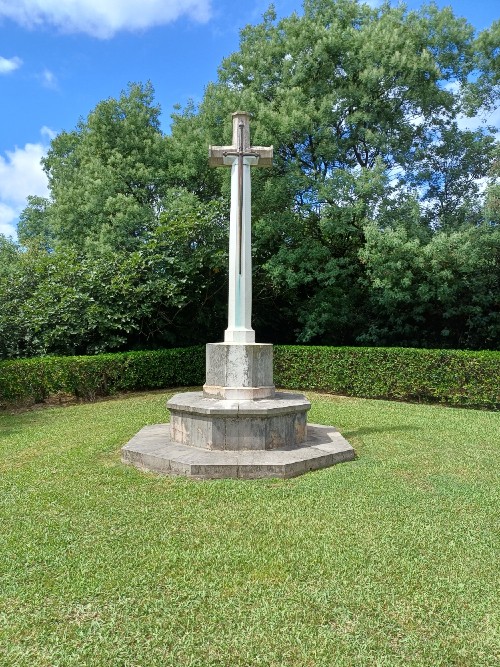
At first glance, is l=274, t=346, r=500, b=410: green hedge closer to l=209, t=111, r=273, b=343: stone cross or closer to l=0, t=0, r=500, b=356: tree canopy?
l=0, t=0, r=500, b=356: tree canopy

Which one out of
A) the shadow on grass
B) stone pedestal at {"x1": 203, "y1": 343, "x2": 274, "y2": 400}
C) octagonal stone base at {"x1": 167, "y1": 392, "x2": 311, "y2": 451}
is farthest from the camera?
the shadow on grass

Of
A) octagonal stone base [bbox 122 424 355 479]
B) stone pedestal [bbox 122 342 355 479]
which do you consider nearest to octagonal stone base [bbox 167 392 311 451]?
stone pedestal [bbox 122 342 355 479]

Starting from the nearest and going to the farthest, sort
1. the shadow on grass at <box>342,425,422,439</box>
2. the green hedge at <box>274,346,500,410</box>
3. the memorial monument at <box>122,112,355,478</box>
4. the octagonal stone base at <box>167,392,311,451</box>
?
the memorial monument at <box>122,112,355,478</box> → the octagonal stone base at <box>167,392,311,451</box> → the shadow on grass at <box>342,425,422,439</box> → the green hedge at <box>274,346,500,410</box>

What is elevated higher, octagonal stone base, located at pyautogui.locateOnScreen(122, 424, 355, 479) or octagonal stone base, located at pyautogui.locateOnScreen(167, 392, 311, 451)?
octagonal stone base, located at pyautogui.locateOnScreen(167, 392, 311, 451)

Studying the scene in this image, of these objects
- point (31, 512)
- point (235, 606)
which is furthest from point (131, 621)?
point (31, 512)

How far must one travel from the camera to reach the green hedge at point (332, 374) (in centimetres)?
1129

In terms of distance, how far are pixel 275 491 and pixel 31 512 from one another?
229cm

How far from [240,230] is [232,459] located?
3.34m

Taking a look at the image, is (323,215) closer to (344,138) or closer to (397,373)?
(344,138)

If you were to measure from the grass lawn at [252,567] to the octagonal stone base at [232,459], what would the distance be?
7.0 inches

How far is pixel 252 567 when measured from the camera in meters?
3.29

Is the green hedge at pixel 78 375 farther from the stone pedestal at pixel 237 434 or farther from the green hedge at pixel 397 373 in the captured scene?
the stone pedestal at pixel 237 434

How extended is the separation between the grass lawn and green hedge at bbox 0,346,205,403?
5991mm

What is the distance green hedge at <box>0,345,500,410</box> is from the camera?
37.0 ft
